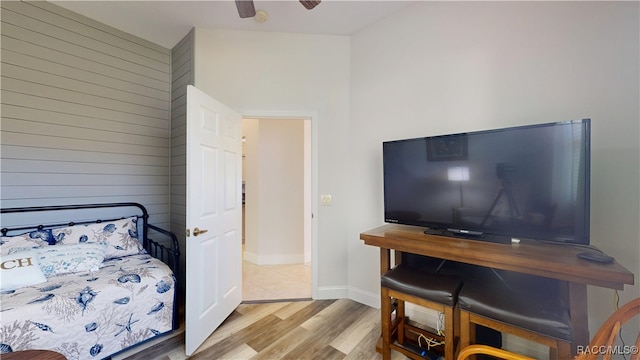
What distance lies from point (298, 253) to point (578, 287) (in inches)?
126

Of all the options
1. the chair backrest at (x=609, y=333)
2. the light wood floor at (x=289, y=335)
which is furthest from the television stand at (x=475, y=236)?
the light wood floor at (x=289, y=335)

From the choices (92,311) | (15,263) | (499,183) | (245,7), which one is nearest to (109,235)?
(15,263)

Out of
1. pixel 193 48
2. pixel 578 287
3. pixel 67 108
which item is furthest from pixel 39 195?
pixel 578 287

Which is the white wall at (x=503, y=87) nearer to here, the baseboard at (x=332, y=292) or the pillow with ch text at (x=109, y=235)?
the baseboard at (x=332, y=292)

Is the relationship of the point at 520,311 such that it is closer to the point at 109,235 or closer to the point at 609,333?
the point at 609,333

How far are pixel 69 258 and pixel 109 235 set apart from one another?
1.31ft

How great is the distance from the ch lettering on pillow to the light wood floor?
95 cm

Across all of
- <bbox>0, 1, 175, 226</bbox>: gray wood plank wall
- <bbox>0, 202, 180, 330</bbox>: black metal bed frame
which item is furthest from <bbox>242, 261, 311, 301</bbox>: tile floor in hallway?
<bbox>0, 1, 175, 226</bbox>: gray wood plank wall

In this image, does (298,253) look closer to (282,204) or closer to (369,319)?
(282,204)

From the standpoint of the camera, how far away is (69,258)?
6.50ft

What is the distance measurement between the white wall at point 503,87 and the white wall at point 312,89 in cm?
14

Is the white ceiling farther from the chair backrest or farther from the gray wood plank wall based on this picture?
the chair backrest

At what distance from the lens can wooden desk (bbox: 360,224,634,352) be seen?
111 centimetres

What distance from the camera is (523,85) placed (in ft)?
5.82
